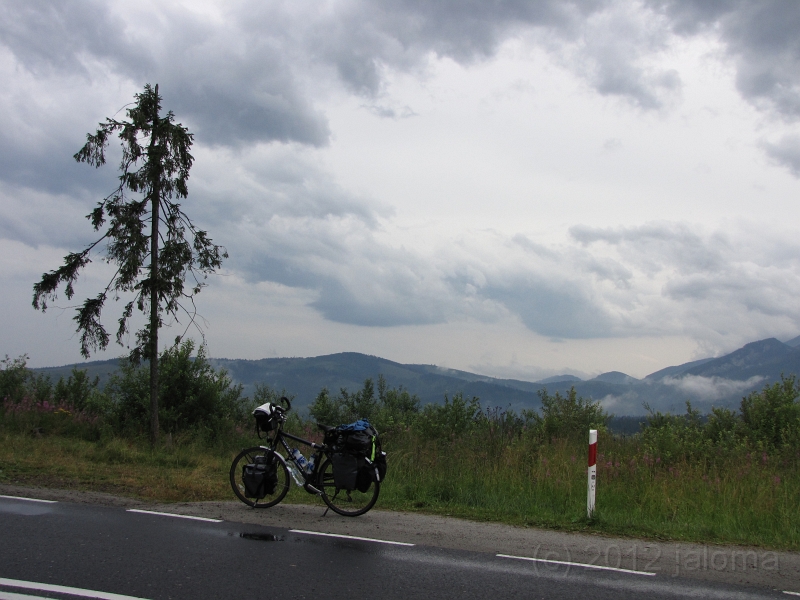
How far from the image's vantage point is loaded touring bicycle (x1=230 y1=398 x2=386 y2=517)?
27.2ft

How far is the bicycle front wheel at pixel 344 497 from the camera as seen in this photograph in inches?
333

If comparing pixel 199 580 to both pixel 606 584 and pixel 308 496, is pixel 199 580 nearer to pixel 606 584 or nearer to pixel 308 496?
pixel 606 584

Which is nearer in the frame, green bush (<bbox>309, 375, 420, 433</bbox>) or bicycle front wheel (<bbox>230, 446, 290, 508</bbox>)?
bicycle front wheel (<bbox>230, 446, 290, 508</bbox>)

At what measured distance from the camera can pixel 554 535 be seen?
306 inches

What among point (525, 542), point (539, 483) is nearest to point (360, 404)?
point (539, 483)

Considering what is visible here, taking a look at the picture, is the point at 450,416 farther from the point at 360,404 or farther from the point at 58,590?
the point at 360,404

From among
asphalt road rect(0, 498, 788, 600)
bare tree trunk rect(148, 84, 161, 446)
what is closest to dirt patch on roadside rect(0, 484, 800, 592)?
asphalt road rect(0, 498, 788, 600)

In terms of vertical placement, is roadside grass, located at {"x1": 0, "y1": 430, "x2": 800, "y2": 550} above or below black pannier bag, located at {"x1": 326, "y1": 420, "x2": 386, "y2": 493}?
below

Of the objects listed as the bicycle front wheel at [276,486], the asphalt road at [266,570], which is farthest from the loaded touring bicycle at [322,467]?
the asphalt road at [266,570]

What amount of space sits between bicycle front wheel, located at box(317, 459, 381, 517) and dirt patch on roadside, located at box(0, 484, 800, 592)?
4.8 inches

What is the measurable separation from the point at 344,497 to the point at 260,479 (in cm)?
118

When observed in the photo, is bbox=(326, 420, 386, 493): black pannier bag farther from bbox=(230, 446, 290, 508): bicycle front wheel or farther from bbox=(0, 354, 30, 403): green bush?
bbox=(0, 354, 30, 403): green bush

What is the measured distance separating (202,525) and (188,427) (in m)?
10.7

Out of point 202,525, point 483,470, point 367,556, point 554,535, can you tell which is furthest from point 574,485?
point 202,525
